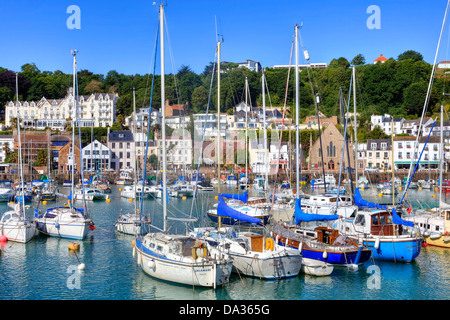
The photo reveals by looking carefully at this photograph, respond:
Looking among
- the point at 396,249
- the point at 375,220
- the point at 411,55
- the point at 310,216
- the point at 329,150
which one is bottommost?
the point at 396,249

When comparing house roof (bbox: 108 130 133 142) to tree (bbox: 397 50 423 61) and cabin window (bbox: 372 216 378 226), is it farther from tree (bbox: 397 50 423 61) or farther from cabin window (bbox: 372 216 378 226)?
tree (bbox: 397 50 423 61)

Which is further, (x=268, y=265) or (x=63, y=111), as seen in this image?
(x=63, y=111)

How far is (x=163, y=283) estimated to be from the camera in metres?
20.9

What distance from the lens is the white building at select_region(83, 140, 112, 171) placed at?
93.1 metres

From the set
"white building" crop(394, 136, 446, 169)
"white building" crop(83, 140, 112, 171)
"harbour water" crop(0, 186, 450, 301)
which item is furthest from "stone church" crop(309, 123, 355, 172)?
"harbour water" crop(0, 186, 450, 301)

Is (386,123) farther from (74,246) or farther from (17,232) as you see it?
(17,232)

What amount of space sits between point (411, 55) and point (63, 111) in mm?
99638

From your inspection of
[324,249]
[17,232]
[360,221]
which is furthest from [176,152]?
[324,249]

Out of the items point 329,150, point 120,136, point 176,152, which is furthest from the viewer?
point 120,136

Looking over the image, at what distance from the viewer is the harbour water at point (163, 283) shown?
20.1 m

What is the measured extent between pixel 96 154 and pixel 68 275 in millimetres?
72784

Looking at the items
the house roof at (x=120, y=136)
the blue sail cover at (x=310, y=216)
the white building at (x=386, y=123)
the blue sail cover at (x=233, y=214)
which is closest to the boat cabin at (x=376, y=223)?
the blue sail cover at (x=310, y=216)

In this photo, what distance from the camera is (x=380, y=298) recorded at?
65.9 feet
